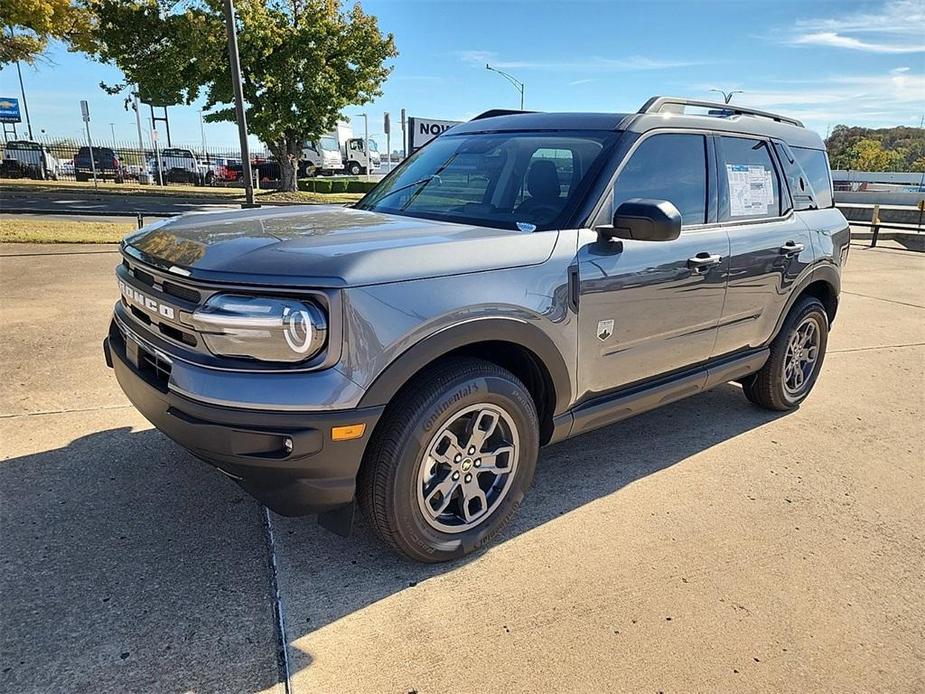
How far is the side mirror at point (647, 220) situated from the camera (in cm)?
287

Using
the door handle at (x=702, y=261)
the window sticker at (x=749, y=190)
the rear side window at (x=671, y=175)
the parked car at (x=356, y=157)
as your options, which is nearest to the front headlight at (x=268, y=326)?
the rear side window at (x=671, y=175)

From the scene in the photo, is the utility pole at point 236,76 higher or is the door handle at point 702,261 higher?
the utility pole at point 236,76

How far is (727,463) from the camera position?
388cm

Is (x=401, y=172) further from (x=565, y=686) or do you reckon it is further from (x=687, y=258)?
(x=565, y=686)

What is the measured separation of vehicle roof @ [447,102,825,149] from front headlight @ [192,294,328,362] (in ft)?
6.40

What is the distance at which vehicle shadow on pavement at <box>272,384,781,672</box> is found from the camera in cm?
256

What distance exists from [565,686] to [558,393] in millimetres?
1223

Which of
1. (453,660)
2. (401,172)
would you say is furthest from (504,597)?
(401,172)

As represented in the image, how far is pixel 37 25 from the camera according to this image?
1434 cm

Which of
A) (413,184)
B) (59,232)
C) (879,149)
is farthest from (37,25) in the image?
(879,149)

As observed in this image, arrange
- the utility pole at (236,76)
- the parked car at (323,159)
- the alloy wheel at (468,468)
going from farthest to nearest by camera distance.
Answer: the parked car at (323,159) < the utility pole at (236,76) < the alloy wheel at (468,468)

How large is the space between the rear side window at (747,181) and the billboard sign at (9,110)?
48362 mm

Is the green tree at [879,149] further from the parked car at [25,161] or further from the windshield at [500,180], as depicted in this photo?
the windshield at [500,180]

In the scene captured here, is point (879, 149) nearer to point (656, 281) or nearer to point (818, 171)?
point (818, 171)
